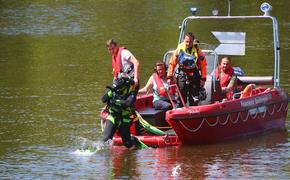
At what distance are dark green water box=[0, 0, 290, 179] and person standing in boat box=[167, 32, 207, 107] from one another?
2.91ft

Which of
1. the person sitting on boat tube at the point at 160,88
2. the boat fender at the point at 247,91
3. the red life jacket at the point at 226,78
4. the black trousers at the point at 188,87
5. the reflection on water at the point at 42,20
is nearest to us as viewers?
the black trousers at the point at 188,87

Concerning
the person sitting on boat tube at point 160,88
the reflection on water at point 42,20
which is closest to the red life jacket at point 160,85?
the person sitting on boat tube at point 160,88

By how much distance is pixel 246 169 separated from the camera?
10953 mm

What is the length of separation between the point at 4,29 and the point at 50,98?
1456 cm

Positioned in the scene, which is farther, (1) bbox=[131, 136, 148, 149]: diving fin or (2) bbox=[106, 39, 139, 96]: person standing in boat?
(2) bbox=[106, 39, 139, 96]: person standing in boat

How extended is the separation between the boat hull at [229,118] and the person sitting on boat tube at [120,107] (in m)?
0.59

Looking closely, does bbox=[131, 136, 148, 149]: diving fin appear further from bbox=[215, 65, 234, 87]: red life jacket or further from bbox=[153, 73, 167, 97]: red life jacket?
bbox=[215, 65, 234, 87]: red life jacket

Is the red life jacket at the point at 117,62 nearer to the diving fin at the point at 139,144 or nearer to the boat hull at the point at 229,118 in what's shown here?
the diving fin at the point at 139,144

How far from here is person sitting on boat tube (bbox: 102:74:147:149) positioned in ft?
38.9

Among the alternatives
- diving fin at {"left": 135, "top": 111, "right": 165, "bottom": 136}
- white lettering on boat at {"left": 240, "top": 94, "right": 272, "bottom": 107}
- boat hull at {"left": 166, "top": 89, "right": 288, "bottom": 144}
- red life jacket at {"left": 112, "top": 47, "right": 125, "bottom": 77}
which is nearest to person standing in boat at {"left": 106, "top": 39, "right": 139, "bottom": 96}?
red life jacket at {"left": 112, "top": 47, "right": 125, "bottom": 77}

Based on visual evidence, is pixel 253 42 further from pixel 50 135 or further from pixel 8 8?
pixel 8 8

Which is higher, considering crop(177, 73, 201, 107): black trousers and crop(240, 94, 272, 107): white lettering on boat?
crop(177, 73, 201, 107): black trousers

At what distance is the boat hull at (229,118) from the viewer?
11.9 meters

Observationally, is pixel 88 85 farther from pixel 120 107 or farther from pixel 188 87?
pixel 120 107
